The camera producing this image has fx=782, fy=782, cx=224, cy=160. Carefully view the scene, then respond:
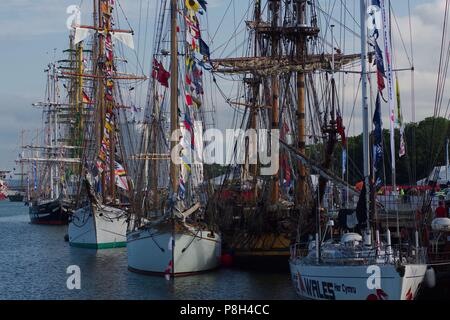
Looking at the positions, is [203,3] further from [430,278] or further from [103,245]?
[103,245]

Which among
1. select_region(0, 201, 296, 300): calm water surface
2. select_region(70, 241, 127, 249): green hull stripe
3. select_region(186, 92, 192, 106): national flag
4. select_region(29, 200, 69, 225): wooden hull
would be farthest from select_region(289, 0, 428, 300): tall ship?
select_region(29, 200, 69, 225): wooden hull

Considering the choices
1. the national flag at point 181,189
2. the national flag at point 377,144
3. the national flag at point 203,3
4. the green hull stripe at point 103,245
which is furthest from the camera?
the green hull stripe at point 103,245

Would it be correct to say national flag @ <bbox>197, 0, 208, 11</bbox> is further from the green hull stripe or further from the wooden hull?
the wooden hull

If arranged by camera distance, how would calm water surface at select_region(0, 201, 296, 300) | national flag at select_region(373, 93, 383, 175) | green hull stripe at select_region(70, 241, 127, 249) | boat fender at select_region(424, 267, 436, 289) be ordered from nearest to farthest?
boat fender at select_region(424, 267, 436, 289) → national flag at select_region(373, 93, 383, 175) → calm water surface at select_region(0, 201, 296, 300) → green hull stripe at select_region(70, 241, 127, 249)

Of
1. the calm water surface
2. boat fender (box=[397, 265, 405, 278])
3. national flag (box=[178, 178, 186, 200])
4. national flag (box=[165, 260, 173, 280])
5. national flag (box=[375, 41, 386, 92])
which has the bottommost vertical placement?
the calm water surface

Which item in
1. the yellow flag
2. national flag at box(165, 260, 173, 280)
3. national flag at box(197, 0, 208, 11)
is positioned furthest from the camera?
national flag at box(197, 0, 208, 11)

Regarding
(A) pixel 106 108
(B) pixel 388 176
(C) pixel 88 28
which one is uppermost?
(C) pixel 88 28

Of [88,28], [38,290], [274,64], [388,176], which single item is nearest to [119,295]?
[38,290]

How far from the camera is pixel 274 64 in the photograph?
48188mm

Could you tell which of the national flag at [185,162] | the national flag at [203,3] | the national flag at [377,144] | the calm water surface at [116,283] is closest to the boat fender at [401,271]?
the national flag at [377,144]

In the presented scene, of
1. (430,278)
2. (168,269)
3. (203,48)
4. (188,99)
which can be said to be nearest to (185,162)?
(188,99)

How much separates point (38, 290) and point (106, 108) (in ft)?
94.5

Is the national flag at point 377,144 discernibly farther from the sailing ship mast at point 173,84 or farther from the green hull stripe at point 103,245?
the green hull stripe at point 103,245
